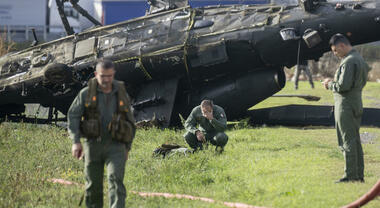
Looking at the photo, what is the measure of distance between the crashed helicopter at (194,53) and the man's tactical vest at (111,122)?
26.7ft

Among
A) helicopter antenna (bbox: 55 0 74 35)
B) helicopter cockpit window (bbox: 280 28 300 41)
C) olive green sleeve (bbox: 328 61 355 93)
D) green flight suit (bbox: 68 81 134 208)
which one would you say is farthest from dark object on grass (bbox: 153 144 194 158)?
helicopter antenna (bbox: 55 0 74 35)

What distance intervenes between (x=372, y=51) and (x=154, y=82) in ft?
63.4

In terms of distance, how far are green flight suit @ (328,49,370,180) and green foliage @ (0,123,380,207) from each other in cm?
36

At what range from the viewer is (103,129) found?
7.11 m

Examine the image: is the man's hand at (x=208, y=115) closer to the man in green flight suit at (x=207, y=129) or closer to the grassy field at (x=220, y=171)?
the man in green flight suit at (x=207, y=129)

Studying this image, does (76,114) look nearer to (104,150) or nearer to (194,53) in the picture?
(104,150)

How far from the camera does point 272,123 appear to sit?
16312 millimetres

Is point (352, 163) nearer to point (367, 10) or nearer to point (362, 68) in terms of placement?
point (362, 68)

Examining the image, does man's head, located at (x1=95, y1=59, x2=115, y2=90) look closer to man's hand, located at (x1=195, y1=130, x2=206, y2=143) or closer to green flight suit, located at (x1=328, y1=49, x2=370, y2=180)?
green flight suit, located at (x1=328, y1=49, x2=370, y2=180)

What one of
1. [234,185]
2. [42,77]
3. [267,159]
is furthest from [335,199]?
[42,77]

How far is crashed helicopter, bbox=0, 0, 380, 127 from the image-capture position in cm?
1448

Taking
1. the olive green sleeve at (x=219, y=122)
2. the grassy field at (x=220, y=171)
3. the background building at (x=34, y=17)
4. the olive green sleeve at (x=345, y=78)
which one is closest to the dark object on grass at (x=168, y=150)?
the grassy field at (x=220, y=171)

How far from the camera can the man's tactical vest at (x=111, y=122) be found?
7.03 meters

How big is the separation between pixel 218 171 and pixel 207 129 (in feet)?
6.24
